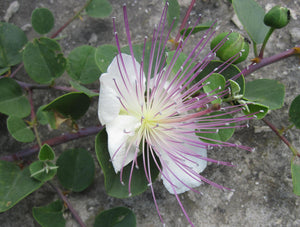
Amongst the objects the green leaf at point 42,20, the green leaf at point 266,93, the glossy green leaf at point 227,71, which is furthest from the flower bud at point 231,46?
the green leaf at point 42,20

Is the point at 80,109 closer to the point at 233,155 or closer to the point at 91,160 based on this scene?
the point at 91,160

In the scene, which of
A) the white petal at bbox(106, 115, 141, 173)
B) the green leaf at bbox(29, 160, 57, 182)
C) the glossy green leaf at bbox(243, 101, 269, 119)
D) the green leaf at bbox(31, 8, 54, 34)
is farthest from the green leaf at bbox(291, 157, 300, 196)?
the green leaf at bbox(31, 8, 54, 34)

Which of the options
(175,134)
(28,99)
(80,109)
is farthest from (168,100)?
(28,99)

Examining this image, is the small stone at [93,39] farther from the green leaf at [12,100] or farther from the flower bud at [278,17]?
the flower bud at [278,17]

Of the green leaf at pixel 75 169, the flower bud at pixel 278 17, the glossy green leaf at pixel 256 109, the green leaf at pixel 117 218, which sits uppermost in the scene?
the flower bud at pixel 278 17

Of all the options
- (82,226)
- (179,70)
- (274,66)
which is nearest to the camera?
(179,70)

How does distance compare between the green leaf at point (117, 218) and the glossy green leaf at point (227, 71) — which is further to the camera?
the green leaf at point (117, 218)
